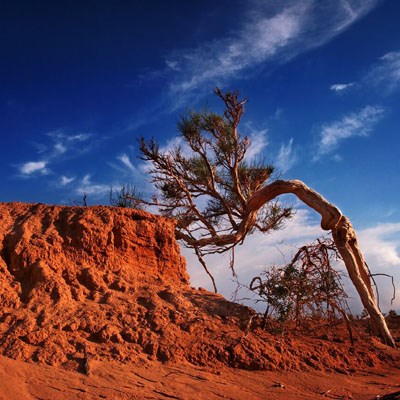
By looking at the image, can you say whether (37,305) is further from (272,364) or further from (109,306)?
(272,364)

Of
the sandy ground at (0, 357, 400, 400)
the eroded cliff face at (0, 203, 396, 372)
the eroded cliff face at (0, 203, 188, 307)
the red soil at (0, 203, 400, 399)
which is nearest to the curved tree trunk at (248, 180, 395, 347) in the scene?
the red soil at (0, 203, 400, 399)

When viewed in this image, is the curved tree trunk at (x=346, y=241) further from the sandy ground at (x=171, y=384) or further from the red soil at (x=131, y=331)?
the sandy ground at (x=171, y=384)

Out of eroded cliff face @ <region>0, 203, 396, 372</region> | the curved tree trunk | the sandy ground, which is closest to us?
the sandy ground

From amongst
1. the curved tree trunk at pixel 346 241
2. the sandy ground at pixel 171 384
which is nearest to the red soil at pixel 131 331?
the sandy ground at pixel 171 384

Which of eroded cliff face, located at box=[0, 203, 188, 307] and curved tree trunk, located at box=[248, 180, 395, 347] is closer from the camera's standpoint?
eroded cliff face, located at box=[0, 203, 188, 307]

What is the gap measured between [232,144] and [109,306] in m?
8.37

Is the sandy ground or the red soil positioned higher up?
the red soil

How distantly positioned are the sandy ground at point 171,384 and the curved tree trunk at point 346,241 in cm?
289

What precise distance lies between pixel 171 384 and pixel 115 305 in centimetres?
160

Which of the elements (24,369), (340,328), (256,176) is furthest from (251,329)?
(256,176)

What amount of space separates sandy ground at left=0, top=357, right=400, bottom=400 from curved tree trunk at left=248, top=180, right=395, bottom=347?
2890 mm

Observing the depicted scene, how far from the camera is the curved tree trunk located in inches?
371

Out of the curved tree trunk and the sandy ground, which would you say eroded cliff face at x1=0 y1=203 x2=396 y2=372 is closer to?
the sandy ground

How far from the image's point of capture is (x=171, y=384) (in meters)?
5.32
